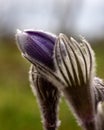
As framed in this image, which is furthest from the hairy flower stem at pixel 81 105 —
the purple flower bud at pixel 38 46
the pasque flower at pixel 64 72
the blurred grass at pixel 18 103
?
the blurred grass at pixel 18 103

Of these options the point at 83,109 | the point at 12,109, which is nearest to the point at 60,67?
the point at 83,109

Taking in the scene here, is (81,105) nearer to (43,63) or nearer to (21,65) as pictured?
(43,63)

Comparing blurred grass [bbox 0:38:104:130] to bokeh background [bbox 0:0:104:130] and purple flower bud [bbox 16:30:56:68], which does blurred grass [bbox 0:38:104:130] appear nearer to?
bokeh background [bbox 0:0:104:130]

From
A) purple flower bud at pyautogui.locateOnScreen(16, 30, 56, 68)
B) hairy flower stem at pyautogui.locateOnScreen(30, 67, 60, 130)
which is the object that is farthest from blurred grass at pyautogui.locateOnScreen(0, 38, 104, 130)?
purple flower bud at pyautogui.locateOnScreen(16, 30, 56, 68)

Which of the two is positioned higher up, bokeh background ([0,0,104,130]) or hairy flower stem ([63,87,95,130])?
bokeh background ([0,0,104,130])

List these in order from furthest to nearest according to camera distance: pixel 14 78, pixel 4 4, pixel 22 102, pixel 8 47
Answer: pixel 4 4
pixel 8 47
pixel 14 78
pixel 22 102

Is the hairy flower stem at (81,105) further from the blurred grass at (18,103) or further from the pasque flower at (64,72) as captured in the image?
the blurred grass at (18,103)

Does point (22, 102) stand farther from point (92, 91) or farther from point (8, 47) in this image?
point (8, 47)
